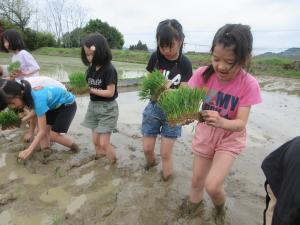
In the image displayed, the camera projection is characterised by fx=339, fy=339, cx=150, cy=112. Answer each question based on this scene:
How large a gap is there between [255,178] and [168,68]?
1.69 meters

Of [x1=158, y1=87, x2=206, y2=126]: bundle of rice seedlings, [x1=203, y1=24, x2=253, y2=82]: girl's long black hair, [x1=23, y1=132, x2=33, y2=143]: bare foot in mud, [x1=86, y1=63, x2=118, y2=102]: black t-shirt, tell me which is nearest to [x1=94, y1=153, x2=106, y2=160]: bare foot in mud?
[x1=86, y1=63, x2=118, y2=102]: black t-shirt

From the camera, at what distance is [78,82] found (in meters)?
Result: 3.94

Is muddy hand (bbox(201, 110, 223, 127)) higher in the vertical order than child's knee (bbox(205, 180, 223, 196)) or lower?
higher

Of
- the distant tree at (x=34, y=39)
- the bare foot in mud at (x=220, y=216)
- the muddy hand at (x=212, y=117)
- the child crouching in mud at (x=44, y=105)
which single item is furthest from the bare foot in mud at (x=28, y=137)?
the distant tree at (x=34, y=39)

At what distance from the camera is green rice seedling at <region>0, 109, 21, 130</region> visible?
3.95m

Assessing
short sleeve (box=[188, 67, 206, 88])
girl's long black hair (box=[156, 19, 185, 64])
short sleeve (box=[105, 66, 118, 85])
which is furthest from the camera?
short sleeve (box=[105, 66, 118, 85])

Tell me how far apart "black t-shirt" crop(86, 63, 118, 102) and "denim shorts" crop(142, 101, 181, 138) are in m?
0.56

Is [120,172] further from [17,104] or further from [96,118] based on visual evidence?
[17,104]

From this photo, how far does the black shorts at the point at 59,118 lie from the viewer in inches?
165

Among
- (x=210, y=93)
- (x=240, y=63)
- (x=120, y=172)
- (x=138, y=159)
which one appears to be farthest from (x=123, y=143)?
(x=240, y=63)

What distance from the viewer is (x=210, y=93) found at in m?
2.60

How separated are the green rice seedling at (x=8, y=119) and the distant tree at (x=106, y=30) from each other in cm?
3728

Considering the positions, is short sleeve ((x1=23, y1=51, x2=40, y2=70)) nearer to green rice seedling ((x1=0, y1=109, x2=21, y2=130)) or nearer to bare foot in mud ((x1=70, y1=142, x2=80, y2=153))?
green rice seedling ((x1=0, y1=109, x2=21, y2=130))

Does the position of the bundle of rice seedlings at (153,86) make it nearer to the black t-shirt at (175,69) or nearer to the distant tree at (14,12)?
the black t-shirt at (175,69)
